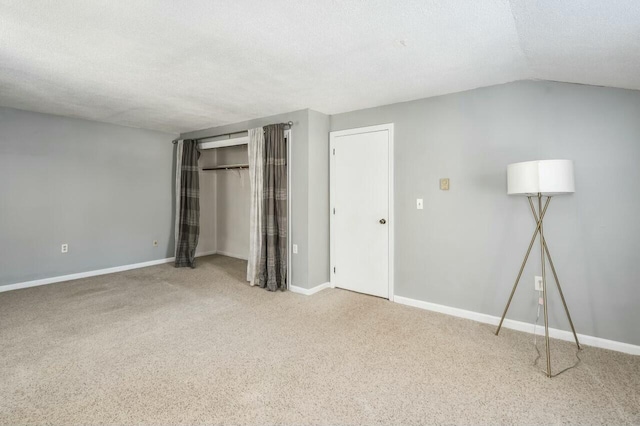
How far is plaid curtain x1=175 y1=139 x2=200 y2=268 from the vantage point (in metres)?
5.25

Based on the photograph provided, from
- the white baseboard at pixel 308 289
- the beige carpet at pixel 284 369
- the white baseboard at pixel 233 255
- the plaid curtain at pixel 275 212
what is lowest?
the beige carpet at pixel 284 369

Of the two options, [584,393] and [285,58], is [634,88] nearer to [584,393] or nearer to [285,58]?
[584,393]

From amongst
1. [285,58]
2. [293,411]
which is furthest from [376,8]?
[293,411]

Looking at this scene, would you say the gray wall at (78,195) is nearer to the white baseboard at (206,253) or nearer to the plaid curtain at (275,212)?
the white baseboard at (206,253)

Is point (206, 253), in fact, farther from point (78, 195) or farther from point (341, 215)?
point (341, 215)

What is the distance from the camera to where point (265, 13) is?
182 cm

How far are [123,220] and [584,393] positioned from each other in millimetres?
5804

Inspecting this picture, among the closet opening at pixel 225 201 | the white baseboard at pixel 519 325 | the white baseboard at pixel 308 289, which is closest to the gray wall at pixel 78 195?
the closet opening at pixel 225 201

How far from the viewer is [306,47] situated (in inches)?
88.2

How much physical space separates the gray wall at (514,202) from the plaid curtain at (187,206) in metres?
3.01

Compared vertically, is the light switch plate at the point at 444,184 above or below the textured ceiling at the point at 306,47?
below

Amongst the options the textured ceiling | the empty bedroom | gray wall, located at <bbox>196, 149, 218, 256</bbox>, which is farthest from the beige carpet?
gray wall, located at <bbox>196, 149, 218, 256</bbox>

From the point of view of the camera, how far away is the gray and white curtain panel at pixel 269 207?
4023 millimetres

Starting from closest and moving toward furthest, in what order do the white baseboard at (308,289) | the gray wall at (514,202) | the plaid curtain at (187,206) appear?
the gray wall at (514,202) < the white baseboard at (308,289) < the plaid curtain at (187,206)
